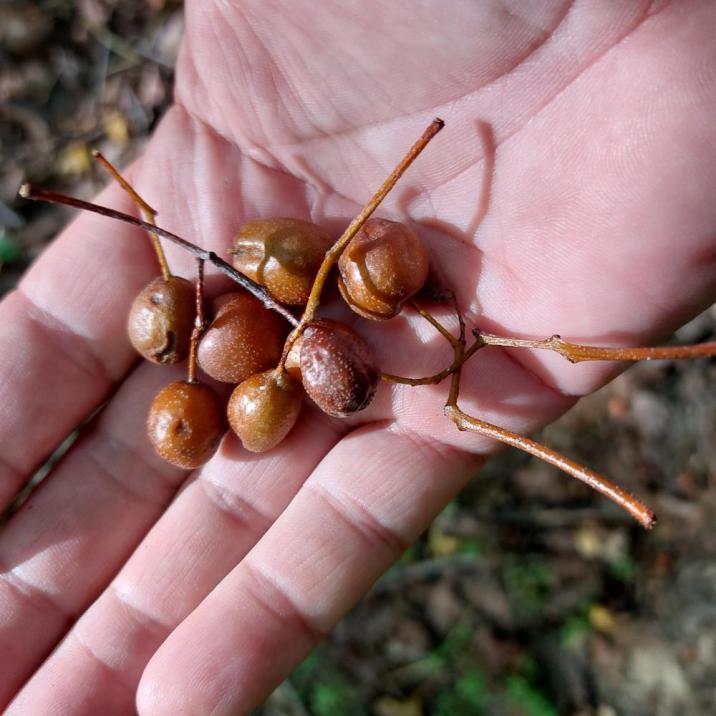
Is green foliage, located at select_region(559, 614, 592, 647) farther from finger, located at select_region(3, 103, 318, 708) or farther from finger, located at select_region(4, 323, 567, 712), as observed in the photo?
finger, located at select_region(3, 103, 318, 708)

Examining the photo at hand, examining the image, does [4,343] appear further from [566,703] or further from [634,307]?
[566,703]

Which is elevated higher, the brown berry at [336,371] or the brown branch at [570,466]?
the brown branch at [570,466]

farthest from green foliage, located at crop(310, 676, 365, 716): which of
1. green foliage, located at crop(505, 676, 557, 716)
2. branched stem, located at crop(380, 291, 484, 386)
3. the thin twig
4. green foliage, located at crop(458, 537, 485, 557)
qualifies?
branched stem, located at crop(380, 291, 484, 386)

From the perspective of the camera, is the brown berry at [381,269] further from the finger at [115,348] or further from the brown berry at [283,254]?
the finger at [115,348]

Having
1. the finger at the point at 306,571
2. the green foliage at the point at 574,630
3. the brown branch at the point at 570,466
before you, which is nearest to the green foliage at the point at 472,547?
the green foliage at the point at 574,630

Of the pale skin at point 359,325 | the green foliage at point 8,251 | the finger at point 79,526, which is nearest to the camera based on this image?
the pale skin at point 359,325

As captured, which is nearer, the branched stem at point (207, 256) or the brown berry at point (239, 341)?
the branched stem at point (207, 256)

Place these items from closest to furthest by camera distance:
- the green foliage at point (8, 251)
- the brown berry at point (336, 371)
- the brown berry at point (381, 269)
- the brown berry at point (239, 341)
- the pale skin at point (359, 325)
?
the pale skin at point (359, 325)
the brown berry at point (336, 371)
the brown berry at point (381, 269)
the brown berry at point (239, 341)
the green foliage at point (8, 251)
